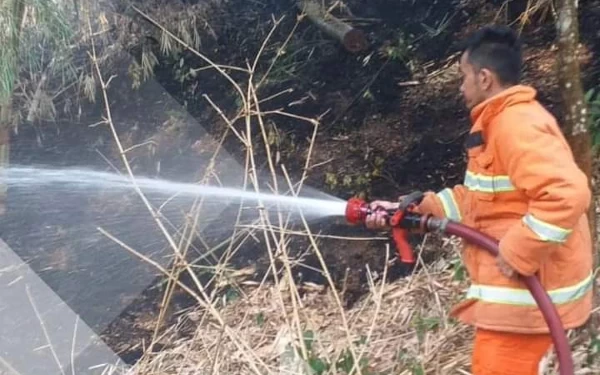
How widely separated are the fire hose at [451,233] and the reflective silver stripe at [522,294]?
0.22ft

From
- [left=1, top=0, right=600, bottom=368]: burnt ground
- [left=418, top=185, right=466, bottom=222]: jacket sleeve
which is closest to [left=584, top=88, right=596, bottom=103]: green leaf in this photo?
[left=1, top=0, right=600, bottom=368]: burnt ground

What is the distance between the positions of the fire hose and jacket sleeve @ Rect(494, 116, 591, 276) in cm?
7

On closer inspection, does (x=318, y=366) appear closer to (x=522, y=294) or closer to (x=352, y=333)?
(x=352, y=333)

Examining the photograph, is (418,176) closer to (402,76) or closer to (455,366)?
(402,76)

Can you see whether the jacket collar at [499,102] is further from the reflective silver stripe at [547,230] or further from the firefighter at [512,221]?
the reflective silver stripe at [547,230]

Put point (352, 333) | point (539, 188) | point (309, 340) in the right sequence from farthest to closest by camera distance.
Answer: point (352, 333) < point (309, 340) < point (539, 188)

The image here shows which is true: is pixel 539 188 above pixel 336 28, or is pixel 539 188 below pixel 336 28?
below

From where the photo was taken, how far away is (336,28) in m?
5.97

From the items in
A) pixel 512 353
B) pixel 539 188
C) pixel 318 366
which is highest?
pixel 539 188

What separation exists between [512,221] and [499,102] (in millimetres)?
354

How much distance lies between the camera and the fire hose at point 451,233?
2.67 metres

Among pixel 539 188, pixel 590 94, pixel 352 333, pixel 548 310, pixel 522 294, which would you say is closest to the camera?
pixel 539 188

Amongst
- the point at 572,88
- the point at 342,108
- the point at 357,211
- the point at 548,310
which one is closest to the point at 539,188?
the point at 548,310

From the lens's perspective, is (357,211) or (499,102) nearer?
(499,102)
